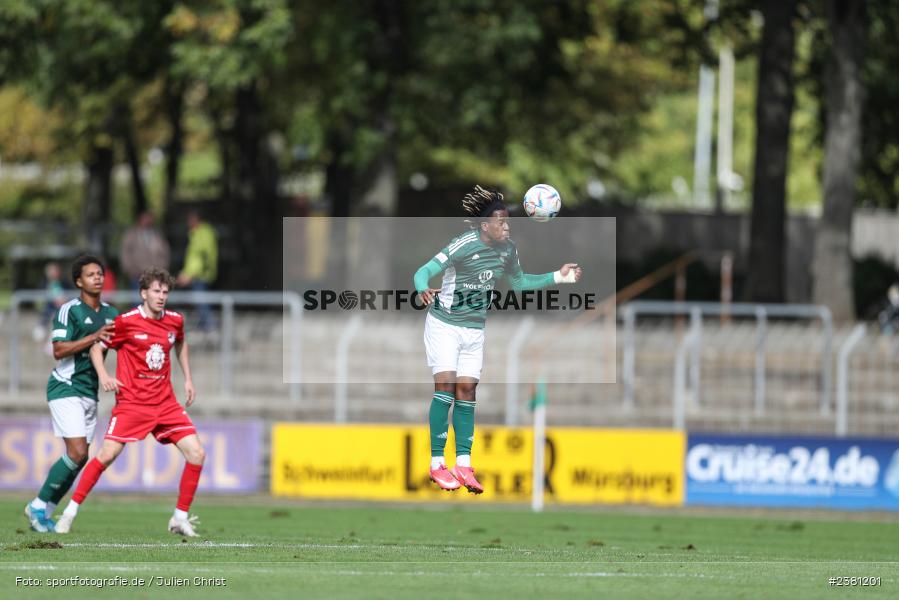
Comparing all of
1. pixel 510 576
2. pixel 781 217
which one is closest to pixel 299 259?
pixel 781 217

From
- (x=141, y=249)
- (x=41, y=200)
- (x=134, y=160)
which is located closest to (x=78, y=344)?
(x=141, y=249)

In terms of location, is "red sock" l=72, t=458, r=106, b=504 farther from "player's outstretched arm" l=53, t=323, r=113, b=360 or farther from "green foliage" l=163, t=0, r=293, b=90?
"green foliage" l=163, t=0, r=293, b=90

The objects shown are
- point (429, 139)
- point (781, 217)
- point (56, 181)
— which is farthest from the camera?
point (56, 181)

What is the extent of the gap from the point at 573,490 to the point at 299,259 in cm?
952

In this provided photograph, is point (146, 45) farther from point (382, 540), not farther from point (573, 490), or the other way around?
point (382, 540)

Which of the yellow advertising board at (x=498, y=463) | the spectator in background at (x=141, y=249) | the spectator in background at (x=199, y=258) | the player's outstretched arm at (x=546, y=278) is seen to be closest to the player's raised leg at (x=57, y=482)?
the player's outstretched arm at (x=546, y=278)

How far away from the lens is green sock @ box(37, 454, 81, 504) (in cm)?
1366

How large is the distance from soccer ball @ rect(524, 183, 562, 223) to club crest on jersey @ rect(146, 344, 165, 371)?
10.4 feet

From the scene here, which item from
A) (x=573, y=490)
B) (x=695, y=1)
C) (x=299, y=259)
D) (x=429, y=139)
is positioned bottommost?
(x=573, y=490)

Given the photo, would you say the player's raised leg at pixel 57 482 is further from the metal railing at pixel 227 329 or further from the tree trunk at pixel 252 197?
the tree trunk at pixel 252 197

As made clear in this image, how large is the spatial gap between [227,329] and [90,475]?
9.98 m

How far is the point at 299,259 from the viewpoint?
2945cm

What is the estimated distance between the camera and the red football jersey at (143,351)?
13078 millimetres

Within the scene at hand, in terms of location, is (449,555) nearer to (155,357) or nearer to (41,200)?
(155,357)
